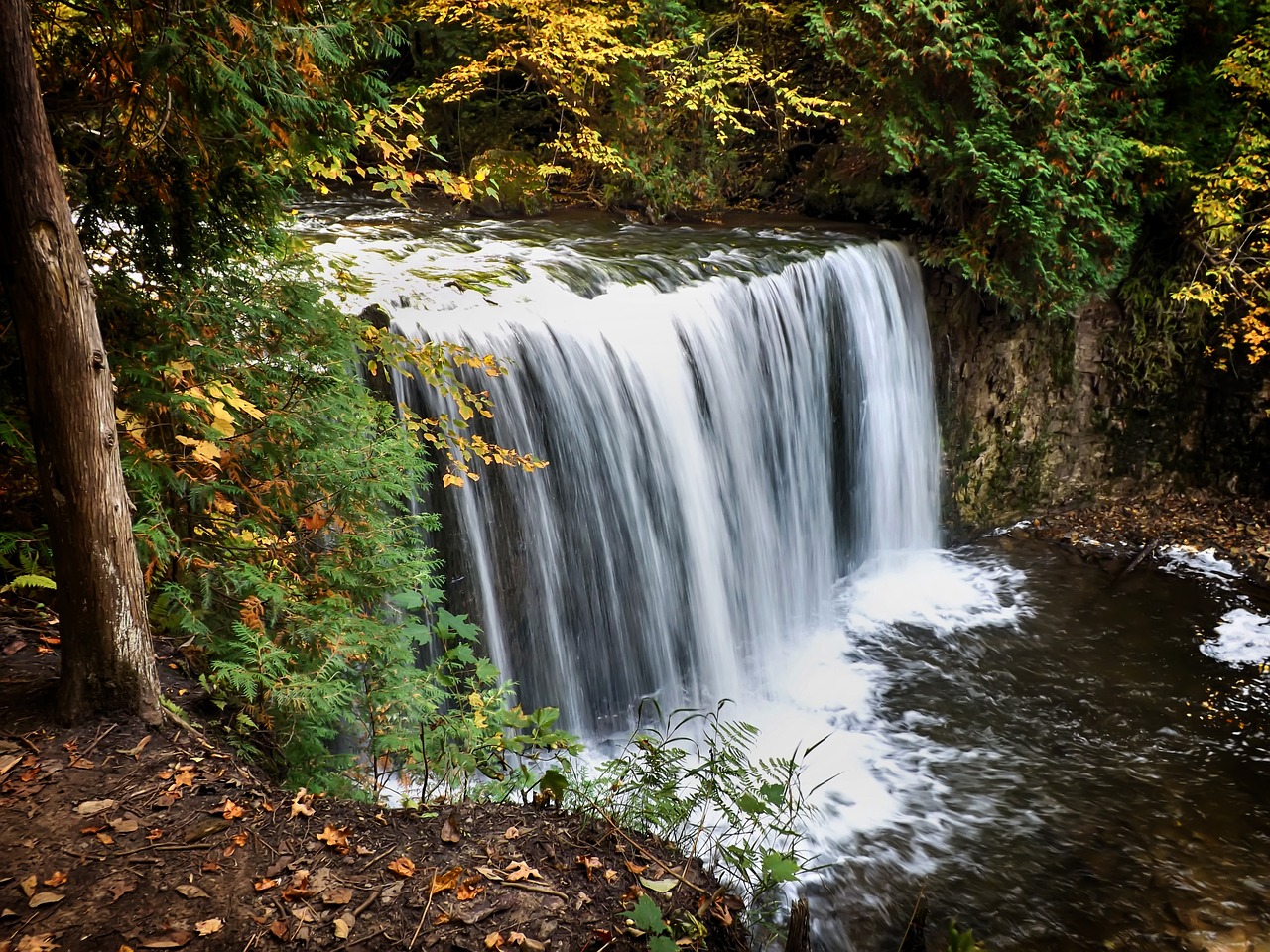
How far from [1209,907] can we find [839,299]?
19.2 ft

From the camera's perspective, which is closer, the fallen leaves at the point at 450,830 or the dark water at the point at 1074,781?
the fallen leaves at the point at 450,830

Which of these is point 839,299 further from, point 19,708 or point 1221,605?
→ point 19,708

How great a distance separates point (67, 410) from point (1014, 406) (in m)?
9.62

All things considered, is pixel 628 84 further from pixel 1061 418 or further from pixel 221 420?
pixel 221 420

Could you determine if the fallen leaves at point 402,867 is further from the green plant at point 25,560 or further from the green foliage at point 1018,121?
the green foliage at point 1018,121

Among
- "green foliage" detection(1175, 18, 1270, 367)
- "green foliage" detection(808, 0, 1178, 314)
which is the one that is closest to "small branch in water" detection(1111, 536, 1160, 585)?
"green foliage" detection(1175, 18, 1270, 367)

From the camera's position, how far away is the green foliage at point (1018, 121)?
830cm

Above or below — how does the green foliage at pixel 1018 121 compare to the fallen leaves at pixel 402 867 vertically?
above

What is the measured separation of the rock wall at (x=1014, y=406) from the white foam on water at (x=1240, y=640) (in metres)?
2.48

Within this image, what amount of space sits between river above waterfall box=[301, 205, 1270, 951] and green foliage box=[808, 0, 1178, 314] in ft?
3.32

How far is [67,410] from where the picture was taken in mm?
2539

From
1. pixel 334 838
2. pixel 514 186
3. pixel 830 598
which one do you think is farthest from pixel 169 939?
pixel 514 186

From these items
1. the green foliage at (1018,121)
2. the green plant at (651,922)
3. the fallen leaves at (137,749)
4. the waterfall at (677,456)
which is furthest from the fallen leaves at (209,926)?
the green foliage at (1018,121)

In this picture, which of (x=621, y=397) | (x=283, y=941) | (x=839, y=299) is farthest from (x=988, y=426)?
(x=283, y=941)
